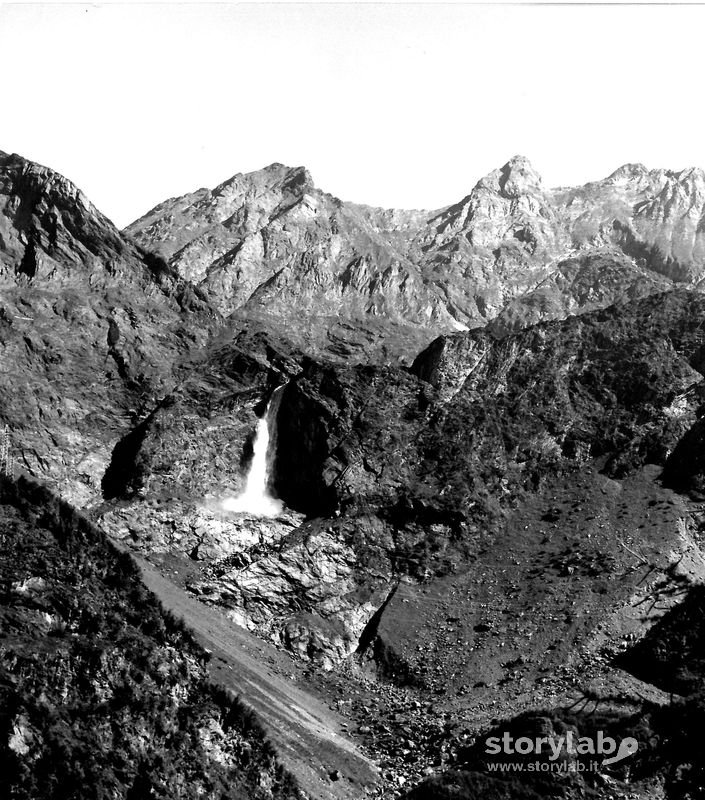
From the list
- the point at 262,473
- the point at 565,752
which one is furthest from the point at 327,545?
the point at 565,752

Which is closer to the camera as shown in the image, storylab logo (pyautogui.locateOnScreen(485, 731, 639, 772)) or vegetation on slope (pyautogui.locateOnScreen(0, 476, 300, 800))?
vegetation on slope (pyautogui.locateOnScreen(0, 476, 300, 800))

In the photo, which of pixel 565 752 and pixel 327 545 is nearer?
pixel 565 752

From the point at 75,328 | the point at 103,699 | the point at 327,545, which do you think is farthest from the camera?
the point at 75,328

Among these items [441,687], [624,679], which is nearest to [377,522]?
[441,687]

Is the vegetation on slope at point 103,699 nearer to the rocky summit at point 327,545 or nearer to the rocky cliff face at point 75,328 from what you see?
the rocky summit at point 327,545

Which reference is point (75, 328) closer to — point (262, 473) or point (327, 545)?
point (262, 473)

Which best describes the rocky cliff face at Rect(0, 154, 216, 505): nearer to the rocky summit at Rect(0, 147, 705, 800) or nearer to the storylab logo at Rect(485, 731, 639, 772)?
the rocky summit at Rect(0, 147, 705, 800)

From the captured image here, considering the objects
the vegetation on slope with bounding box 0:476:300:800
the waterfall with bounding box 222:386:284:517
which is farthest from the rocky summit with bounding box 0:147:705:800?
the waterfall with bounding box 222:386:284:517
